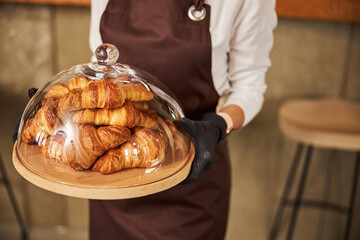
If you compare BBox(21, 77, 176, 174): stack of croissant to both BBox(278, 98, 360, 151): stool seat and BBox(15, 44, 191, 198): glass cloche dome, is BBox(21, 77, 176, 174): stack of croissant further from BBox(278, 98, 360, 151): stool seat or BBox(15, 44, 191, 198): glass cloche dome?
BBox(278, 98, 360, 151): stool seat

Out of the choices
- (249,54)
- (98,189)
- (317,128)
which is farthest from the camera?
(317,128)

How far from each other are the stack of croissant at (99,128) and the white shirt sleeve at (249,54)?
0.40m

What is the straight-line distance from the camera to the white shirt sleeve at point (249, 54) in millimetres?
978

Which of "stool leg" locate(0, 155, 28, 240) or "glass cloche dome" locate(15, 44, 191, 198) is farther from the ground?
"glass cloche dome" locate(15, 44, 191, 198)

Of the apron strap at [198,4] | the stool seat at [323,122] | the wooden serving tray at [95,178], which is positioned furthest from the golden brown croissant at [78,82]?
the stool seat at [323,122]

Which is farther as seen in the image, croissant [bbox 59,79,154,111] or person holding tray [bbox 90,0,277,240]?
person holding tray [bbox 90,0,277,240]

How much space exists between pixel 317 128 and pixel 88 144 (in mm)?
1162

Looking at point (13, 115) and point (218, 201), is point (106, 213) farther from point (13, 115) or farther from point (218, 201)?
point (13, 115)

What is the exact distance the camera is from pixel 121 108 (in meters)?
0.65

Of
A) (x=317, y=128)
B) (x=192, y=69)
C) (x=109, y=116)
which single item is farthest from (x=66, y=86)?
(x=317, y=128)

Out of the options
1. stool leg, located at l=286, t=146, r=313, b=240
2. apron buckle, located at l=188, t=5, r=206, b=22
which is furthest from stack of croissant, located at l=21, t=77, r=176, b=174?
stool leg, located at l=286, t=146, r=313, b=240

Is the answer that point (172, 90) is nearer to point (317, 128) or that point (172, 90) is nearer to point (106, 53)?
point (106, 53)

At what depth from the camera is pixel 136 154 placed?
2.15 feet

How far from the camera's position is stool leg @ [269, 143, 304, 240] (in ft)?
5.99
